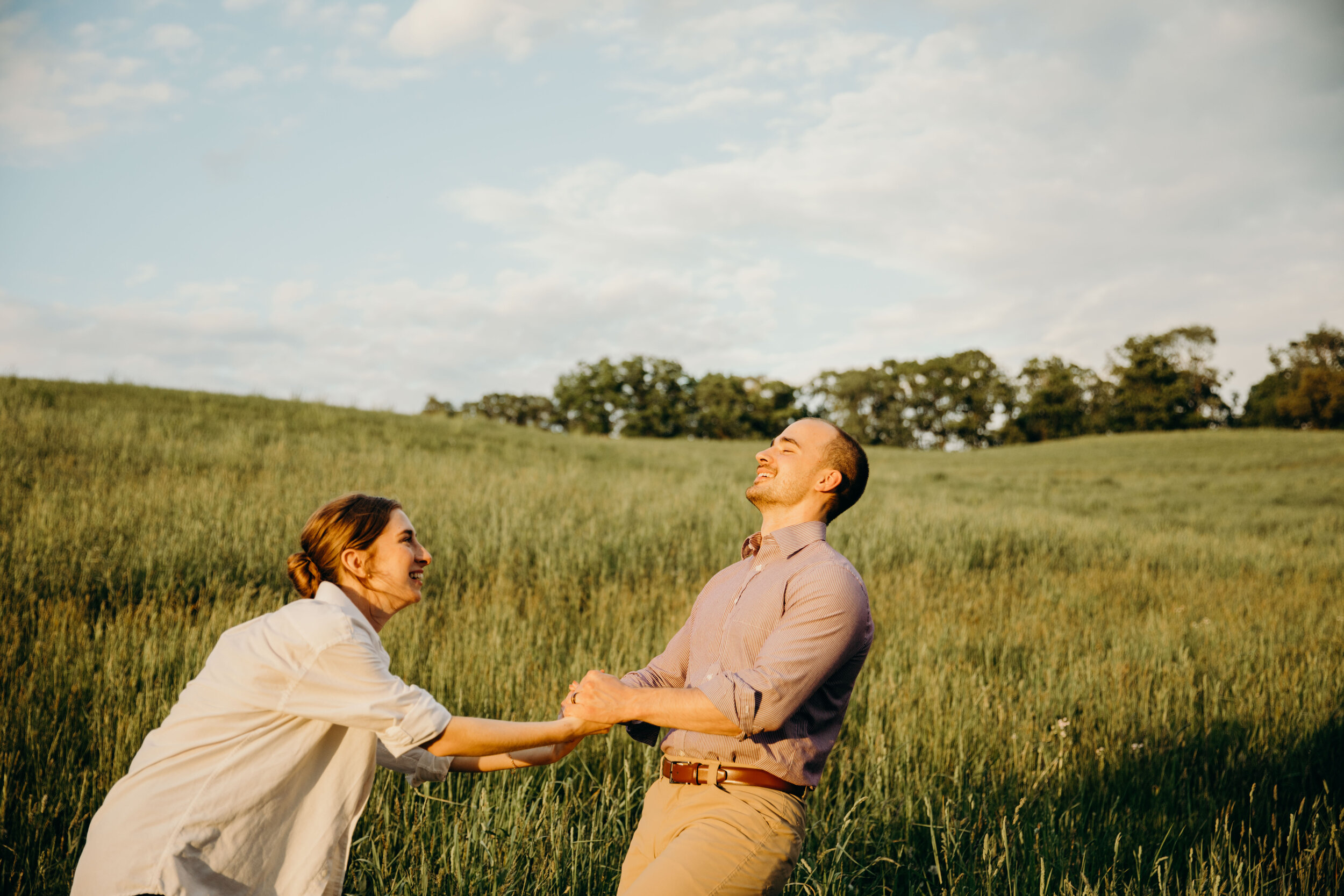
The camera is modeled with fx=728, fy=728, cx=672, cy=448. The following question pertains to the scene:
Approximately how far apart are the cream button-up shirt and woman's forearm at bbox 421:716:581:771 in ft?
0.18

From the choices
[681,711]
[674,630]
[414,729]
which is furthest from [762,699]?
[674,630]

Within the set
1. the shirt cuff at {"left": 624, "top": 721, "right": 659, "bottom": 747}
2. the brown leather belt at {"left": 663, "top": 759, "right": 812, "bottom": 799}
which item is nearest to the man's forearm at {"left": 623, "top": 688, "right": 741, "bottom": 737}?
the brown leather belt at {"left": 663, "top": 759, "right": 812, "bottom": 799}

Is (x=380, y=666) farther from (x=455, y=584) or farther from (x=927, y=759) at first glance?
(x=455, y=584)

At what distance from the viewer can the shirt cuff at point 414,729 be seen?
209 cm

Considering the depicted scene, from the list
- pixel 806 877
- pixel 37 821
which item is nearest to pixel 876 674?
pixel 806 877

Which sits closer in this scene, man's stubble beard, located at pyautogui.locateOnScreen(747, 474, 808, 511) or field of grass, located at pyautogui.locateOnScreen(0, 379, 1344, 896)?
man's stubble beard, located at pyautogui.locateOnScreen(747, 474, 808, 511)

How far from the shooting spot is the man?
2.05 metres

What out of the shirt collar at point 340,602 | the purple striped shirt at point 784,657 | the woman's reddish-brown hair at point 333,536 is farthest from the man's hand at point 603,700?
the woman's reddish-brown hair at point 333,536

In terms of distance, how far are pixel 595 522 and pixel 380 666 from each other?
9.01 meters

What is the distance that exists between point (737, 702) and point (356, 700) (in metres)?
1.09

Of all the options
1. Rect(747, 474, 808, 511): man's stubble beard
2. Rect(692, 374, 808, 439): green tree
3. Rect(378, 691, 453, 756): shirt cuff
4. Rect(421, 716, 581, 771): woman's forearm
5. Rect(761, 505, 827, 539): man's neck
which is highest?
Rect(692, 374, 808, 439): green tree

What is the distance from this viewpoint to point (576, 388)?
302 ft

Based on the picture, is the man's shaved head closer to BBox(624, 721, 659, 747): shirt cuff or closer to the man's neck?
the man's neck

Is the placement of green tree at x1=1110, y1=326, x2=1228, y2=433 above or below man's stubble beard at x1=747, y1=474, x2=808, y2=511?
above
